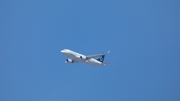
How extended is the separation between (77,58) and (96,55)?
563cm

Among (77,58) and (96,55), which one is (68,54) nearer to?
(77,58)

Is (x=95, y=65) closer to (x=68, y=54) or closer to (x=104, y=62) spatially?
(x=104, y=62)

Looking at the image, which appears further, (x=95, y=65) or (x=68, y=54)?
(x=95, y=65)

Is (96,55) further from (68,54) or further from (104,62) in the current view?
(68,54)

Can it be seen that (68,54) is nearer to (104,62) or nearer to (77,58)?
(77,58)

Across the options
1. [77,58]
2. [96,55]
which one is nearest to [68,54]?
[77,58]

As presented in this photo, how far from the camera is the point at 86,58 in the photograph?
8156 cm

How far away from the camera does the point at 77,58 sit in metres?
80.2

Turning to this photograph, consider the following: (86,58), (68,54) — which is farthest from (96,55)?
(68,54)

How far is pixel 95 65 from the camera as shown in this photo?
279 ft

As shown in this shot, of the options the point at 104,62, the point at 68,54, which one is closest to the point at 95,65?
the point at 104,62

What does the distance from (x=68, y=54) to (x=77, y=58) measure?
3037 millimetres

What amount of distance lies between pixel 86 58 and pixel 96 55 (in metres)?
3.05

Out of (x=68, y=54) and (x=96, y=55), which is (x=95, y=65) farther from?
(x=68, y=54)
